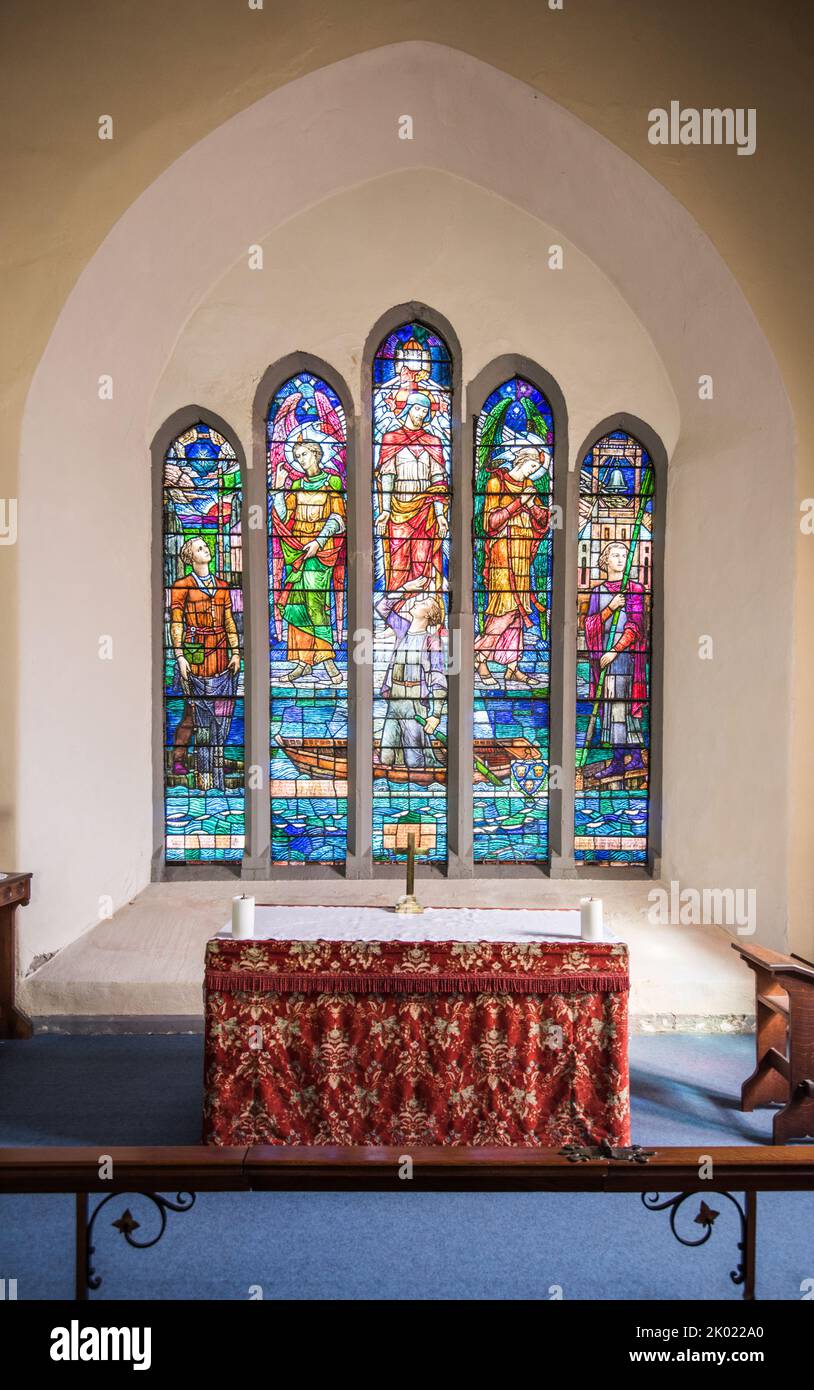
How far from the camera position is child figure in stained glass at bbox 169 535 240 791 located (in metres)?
6.54

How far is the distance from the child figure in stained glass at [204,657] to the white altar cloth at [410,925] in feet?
7.82

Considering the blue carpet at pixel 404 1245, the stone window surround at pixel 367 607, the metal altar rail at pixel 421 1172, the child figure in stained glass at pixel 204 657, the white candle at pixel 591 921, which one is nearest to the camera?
the metal altar rail at pixel 421 1172

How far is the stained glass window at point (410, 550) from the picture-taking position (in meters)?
6.53

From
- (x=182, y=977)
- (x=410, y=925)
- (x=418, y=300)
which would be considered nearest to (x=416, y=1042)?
(x=410, y=925)

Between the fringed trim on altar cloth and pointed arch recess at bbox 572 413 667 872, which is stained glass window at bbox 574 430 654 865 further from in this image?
Answer: the fringed trim on altar cloth

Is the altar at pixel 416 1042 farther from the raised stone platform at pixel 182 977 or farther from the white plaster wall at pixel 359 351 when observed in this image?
the white plaster wall at pixel 359 351

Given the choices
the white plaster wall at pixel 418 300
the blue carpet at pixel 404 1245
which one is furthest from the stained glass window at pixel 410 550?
the blue carpet at pixel 404 1245

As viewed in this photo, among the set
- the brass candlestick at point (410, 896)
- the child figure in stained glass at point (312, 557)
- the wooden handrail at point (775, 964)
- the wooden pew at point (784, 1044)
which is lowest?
the wooden pew at point (784, 1044)

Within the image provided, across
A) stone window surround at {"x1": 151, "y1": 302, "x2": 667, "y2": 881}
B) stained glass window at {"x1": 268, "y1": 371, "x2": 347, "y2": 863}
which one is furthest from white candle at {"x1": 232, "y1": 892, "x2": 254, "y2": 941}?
stained glass window at {"x1": 268, "y1": 371, "x2": 347, "y2": 863}

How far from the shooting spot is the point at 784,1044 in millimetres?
4312

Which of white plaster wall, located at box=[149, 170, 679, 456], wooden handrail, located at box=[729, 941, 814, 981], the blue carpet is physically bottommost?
the blue carpet

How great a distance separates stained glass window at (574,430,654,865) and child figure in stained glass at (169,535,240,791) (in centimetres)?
242

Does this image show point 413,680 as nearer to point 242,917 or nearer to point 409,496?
point 409,496

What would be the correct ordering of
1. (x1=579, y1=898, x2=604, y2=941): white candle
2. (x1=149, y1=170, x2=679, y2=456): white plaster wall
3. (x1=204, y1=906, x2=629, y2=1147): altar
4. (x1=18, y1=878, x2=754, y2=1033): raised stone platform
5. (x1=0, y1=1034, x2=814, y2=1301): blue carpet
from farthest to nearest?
1. (x1=149, y1=170, x2=679, y2=456): white plaster wall
2. (x1=18, y1=878, x2=754, y2=1033): raised stone platform
3. (x1=579, y1=898, x2=604, y2=941): white candle
4. (x1=204, y1=906, x2=629, y2=1147): altar
5. (x1=0, y1=1034, x2=814, y2=1301): blue carpet
